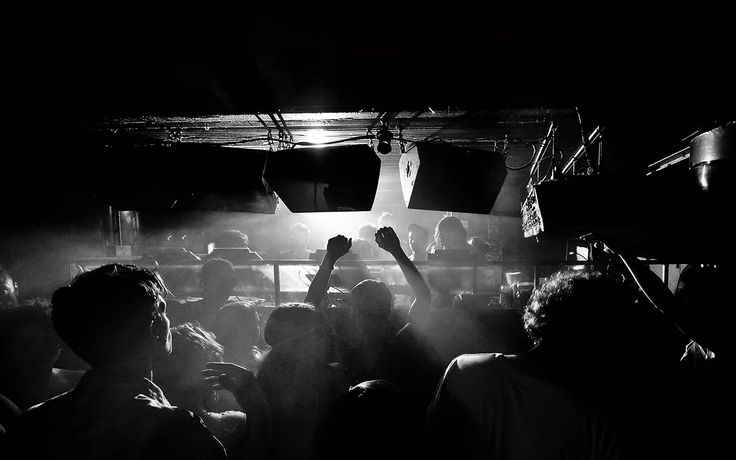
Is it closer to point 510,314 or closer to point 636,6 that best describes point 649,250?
point 510,314

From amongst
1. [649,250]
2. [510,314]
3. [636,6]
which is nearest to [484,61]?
[636,6]

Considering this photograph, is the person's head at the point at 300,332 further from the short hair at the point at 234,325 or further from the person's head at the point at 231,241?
the person's head at the point at 231,241

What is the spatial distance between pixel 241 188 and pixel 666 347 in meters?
3.60

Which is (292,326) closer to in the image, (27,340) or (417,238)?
(27,340)

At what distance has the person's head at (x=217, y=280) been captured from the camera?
12.5 ft

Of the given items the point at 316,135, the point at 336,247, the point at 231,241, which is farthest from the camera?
the point at 231,241

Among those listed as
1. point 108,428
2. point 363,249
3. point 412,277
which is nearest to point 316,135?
point 363,249

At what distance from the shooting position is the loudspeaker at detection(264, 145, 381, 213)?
3.32m

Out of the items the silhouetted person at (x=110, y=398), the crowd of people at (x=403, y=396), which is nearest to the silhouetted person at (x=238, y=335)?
the crowd of people at (x=403, y=396)

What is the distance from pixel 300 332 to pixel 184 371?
3.07ft

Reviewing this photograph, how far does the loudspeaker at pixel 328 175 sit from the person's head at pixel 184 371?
5.81 feet

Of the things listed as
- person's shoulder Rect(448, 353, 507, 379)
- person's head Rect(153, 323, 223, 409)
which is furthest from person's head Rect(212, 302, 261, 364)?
person's shoulder Rect(448, 353, 507, 379)

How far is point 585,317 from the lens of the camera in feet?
4.25

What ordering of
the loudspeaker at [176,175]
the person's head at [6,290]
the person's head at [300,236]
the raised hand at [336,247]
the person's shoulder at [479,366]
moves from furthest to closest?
1. the person's head at [300,236]
2. the person's head at [6,290]
3. the loudspeaker at [176,175]
4. the raised hand at [336,247]
5. the person's shoulder at [479,366]
